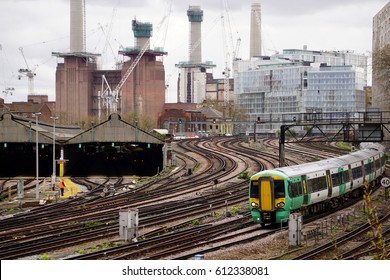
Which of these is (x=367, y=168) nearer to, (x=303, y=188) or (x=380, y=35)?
(x=303, y=188)

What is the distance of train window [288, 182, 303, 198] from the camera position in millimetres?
34125

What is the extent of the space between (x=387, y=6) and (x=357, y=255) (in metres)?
86.9

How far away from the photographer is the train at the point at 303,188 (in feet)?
111

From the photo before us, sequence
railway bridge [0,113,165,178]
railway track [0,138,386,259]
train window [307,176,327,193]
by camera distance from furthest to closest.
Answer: railway bridge [0,113,165,178], train window [307,176,327,193], railway track [0,138,386,259]

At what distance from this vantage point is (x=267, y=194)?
33750 millimetres

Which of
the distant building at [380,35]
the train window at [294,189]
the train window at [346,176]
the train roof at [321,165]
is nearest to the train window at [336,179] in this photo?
the train roof at [321,165]

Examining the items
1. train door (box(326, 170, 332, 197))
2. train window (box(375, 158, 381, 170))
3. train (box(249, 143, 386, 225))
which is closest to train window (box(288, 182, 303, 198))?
train (box(249, 143, 386, 225))

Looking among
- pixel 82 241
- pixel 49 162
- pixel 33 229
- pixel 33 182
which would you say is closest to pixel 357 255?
pixel 82 241

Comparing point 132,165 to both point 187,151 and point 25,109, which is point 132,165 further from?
point 25,109

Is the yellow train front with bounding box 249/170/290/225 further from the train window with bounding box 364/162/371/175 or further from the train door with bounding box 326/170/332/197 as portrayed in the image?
the train window with bounding box 364/162/371/175

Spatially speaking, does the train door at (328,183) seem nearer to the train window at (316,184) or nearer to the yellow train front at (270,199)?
the train window at (316,184)

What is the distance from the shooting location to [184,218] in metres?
39.5

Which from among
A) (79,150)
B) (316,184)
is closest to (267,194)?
(316,184)

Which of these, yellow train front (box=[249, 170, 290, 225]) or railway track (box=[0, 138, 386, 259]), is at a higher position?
yellow train front (box=[249, 170, 290, 225])
